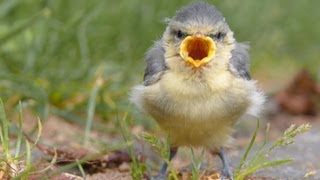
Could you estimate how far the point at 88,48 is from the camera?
427 centimetres

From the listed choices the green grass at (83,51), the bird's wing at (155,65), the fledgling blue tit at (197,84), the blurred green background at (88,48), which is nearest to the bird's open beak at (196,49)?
the fledgling blue tit at (197,84)

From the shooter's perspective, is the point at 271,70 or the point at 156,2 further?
the point at 271,70

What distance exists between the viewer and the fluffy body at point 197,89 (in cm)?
282

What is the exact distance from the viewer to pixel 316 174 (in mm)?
3045

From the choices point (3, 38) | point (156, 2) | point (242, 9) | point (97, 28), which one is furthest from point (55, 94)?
point (242, 9)

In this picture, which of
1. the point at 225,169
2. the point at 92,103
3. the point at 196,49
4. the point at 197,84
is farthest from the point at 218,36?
the point at 92,103

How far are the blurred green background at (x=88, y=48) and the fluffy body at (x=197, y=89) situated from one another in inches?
30.7

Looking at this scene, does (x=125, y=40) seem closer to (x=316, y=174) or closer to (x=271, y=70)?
(x=271, y=70)

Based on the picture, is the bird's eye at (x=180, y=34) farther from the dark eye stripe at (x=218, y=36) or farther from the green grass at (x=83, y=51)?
the green grass at (x=83, y=51)

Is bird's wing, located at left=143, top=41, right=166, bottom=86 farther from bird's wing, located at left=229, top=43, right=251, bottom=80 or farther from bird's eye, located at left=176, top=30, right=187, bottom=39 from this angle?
bird's wing, located at left=229, top=43, right=251, bottom=80

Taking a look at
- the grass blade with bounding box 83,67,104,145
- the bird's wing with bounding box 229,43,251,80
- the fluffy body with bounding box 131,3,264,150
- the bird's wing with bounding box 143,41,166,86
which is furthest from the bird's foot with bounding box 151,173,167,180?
the grass blade with bounding box 83,67,104,145

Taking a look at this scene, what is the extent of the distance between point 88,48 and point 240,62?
Result: 4.60ft

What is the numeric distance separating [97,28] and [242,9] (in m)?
1.34

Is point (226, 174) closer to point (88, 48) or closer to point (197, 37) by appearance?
point (197, 37)
